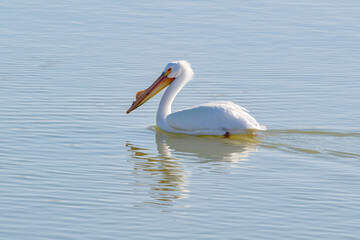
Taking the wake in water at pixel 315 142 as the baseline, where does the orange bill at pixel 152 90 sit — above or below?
above

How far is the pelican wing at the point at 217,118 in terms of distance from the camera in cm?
761

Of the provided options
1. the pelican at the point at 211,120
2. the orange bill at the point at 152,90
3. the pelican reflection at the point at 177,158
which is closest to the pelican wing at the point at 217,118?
the pelican at the point at 211,120

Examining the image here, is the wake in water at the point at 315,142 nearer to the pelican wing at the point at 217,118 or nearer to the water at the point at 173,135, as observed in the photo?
the water at the point at 173,135

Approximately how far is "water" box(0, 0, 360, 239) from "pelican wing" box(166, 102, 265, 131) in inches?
5.6

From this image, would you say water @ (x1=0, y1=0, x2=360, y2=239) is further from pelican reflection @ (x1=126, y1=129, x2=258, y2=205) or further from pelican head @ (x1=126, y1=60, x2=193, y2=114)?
pelican head @ (x1=126, y1=60, x2=193, y2=114)

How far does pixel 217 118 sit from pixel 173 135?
0.51m

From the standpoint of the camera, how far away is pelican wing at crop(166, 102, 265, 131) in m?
7.61

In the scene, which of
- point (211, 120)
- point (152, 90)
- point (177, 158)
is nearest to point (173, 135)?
point (211, 120)

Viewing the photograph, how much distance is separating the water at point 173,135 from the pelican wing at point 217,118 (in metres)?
0.14

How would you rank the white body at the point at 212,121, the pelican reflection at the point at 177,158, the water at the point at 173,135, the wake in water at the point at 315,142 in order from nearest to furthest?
the water at the point at 173,135 < the pelican reflection at the point at 177,158 < the wake in water at the point at 315,142 < the white body at the point at 212,121

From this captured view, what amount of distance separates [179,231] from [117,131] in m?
2.88

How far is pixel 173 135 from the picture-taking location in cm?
792

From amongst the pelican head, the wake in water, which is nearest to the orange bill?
the pelican head

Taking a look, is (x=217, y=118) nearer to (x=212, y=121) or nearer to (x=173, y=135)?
(x=212, y=121)
